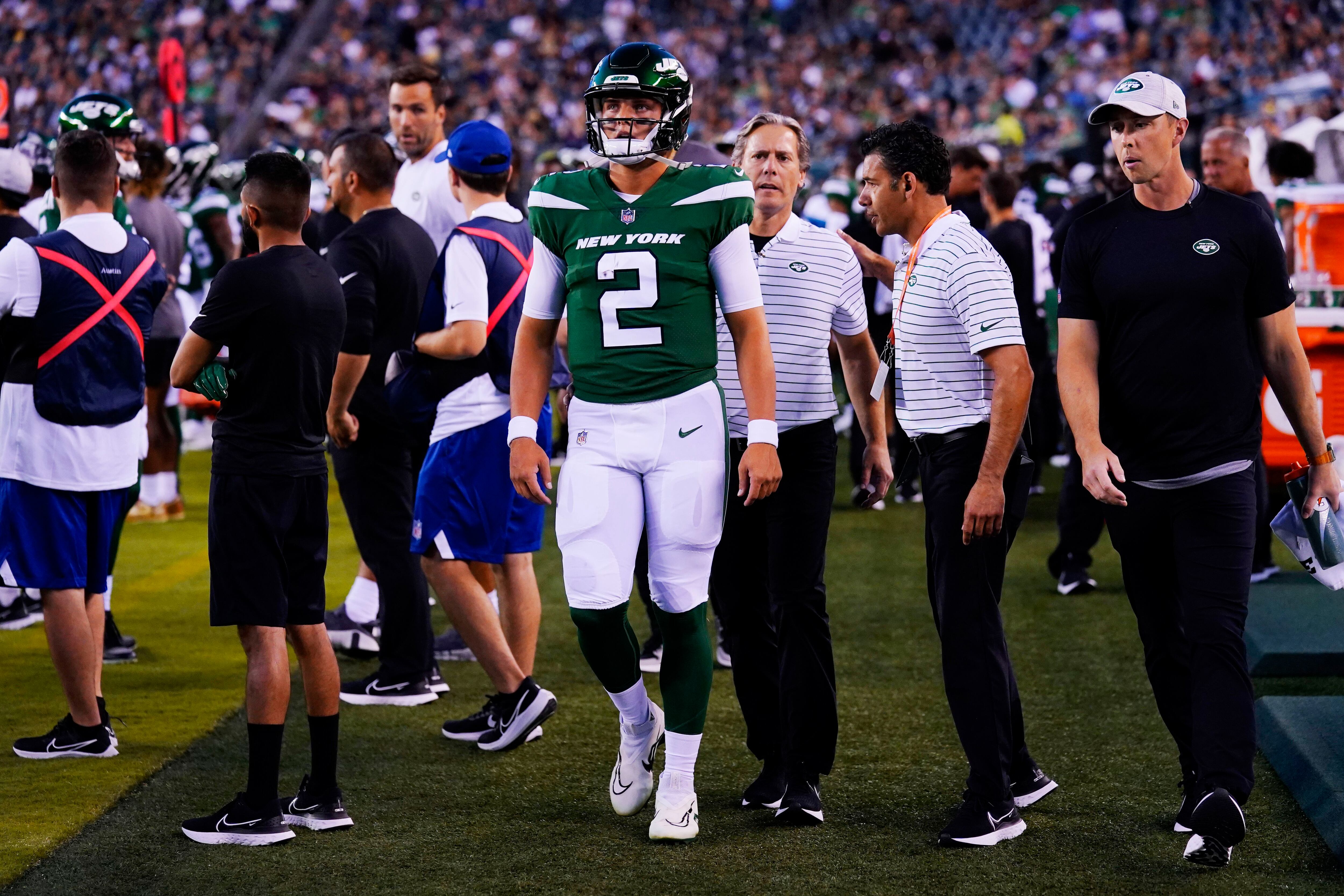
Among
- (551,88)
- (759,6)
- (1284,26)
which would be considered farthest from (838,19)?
(1284,26)

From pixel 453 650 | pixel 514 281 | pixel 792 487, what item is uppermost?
pixel 514 281

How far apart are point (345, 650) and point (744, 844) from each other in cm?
295

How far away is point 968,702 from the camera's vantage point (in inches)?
164

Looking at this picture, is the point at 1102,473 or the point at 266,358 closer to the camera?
the point at 1102,473

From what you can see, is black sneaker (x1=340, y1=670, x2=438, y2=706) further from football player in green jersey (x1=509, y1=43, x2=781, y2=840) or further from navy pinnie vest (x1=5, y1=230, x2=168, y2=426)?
football player in green jersey (x1=509, y1=43, x2=781, y2=840)

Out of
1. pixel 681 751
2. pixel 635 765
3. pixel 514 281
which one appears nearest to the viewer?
pixel 681 751

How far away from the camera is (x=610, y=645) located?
4121mm

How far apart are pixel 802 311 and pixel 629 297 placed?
663 mm

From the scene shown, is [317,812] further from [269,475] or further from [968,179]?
[968,179]

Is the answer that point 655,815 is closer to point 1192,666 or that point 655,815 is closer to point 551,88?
point 1192,666

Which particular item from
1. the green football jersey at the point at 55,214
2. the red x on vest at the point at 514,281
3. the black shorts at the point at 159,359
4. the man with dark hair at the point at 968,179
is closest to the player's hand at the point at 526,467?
the red x on vest at the point at 514,281

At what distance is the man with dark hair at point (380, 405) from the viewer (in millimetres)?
5531

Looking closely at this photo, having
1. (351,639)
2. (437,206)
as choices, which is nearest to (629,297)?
(437,206)

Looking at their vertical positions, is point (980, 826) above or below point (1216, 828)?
below
